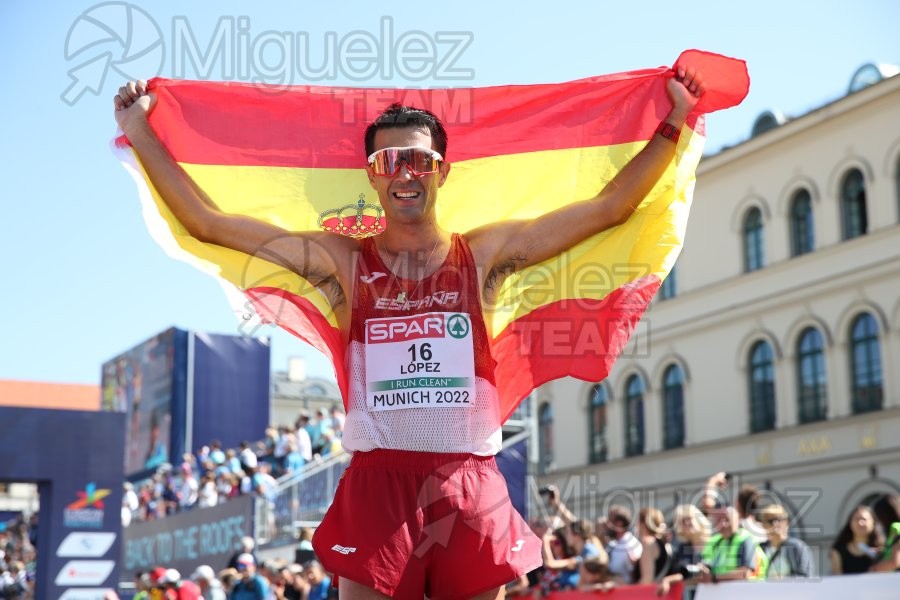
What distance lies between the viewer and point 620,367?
1510 inches

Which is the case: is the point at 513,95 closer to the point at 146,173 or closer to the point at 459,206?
the point at 459,206

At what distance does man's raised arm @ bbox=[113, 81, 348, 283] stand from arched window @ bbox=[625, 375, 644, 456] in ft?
109

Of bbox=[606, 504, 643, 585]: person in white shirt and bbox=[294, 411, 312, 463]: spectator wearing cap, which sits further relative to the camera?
bbox=[294, 411, 312, 463]: spectator wearing cap

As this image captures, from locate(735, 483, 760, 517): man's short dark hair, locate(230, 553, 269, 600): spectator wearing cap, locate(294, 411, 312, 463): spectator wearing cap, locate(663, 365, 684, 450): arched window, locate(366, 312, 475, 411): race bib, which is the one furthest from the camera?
locate(663, 365, 684, 450): arched window

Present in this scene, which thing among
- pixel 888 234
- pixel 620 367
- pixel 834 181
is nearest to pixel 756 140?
pixel 834 181

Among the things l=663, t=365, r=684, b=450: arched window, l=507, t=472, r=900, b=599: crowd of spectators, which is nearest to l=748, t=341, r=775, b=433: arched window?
l=663, t=365, r=684, b=450: arched window

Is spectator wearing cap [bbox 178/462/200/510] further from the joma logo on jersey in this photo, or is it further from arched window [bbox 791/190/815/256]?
the joma logo on jersey

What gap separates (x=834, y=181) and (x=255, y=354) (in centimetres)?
1725

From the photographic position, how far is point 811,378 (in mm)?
31797

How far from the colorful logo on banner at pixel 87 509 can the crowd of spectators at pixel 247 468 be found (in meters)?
3.81

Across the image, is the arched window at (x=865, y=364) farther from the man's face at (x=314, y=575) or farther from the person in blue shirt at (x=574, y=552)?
the person in blue shirt at (x=574, y=552)

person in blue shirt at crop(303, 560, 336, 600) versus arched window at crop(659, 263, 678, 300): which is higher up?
arched window at crop(659, 263, 678, 300)

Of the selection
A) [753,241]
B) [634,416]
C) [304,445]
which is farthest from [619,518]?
[634,416]

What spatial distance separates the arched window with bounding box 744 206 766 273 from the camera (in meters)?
34.4
